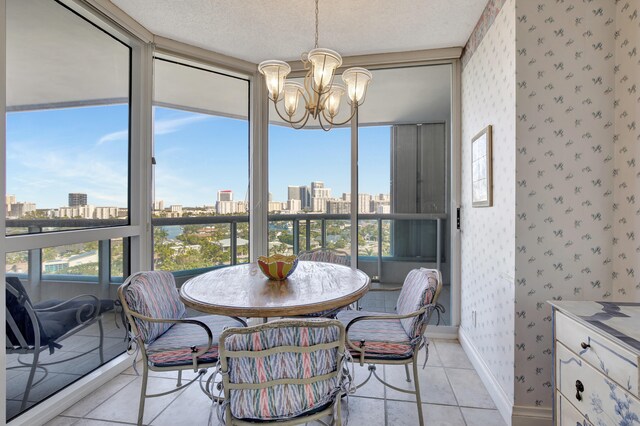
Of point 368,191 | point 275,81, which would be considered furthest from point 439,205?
point 275,81

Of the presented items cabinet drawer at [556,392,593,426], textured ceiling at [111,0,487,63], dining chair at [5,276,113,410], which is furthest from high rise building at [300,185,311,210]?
cabinet drawer at [556,392,593,426]

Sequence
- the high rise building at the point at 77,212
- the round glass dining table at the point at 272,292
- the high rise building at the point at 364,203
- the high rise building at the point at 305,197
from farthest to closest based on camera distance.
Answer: the high rise building at the point at 305,197, the high rise building at the point at 364,203, the high rise building at the point at 77,212, the round glass dining table at the point at 272,292

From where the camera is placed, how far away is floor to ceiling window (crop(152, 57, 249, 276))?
2.92m

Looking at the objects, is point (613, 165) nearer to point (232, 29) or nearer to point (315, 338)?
point (315, 338)

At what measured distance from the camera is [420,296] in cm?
177

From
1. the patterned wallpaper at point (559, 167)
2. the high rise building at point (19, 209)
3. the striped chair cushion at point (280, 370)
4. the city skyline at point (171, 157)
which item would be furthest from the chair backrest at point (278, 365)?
the city skyline at point (171, 157)

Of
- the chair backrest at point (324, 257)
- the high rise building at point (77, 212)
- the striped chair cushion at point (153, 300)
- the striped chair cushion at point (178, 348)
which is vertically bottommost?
the striped chair cushion at point (178, 348)

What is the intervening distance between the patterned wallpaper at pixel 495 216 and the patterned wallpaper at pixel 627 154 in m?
0.47

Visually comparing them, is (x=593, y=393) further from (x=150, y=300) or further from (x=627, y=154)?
(x=150, y=300)

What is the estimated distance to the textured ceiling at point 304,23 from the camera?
229 centimetres

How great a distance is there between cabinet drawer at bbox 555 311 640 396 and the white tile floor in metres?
0.93

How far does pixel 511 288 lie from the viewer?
1.85 m

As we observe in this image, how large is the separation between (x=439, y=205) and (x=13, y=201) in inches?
125

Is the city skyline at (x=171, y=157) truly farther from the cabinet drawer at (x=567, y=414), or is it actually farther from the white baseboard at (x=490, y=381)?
the cabinet drawer at (x=567, y=414)
